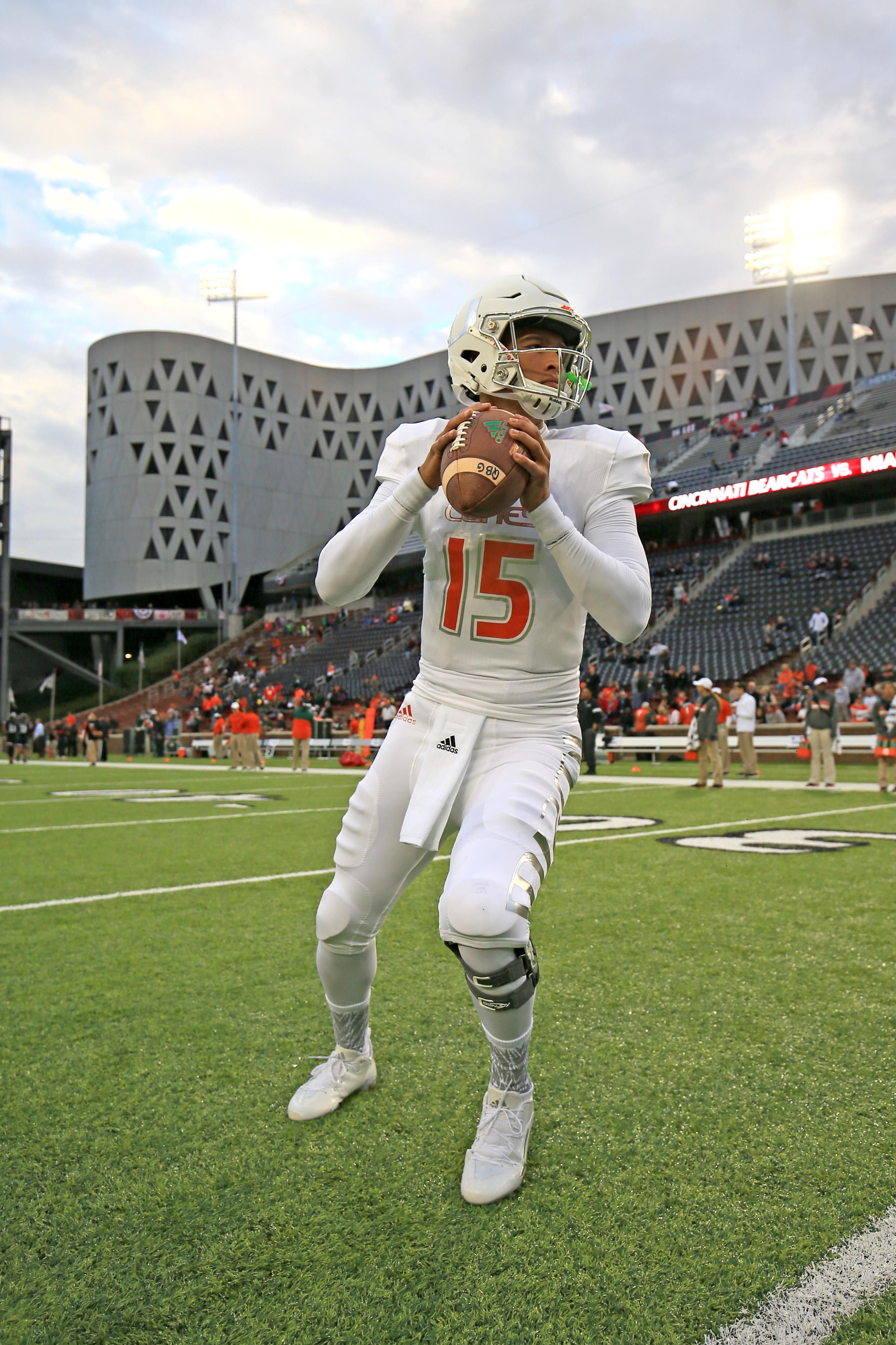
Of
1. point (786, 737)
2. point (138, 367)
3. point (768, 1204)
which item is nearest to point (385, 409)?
point (138, 367)

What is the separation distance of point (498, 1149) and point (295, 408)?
6094cm

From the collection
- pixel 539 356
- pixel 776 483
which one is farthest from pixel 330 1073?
pixel 776 483

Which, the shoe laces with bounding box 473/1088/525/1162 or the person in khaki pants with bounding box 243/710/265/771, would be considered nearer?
the shoe laces with bounding box 473/1088/525/1162

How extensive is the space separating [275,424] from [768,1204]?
6014cm

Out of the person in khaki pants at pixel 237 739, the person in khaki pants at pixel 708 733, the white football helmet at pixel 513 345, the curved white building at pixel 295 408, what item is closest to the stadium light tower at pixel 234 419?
the curved white building at pixel 295 408

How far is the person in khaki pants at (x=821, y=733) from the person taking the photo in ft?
42.4

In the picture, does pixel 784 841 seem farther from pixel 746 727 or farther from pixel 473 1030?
pixel 746 727

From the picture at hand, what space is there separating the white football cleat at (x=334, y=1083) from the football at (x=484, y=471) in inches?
61.3

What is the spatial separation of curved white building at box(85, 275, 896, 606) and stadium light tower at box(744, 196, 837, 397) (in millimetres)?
3158

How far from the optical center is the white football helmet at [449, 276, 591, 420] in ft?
8.25

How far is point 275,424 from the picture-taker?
5884 centimetres

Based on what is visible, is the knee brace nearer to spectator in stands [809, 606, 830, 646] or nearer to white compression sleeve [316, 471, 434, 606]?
white compression sleeve [316, 471, 434, 606]

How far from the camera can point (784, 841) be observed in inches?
296

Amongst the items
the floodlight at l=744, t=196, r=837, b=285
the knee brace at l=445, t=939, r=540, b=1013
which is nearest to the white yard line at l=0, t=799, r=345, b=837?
the knee brace at l=445, t=939, r=540, b=1013
